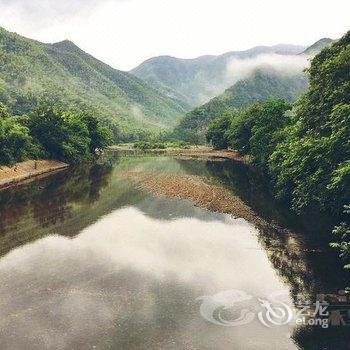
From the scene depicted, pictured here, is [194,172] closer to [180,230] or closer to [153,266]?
[180,230]

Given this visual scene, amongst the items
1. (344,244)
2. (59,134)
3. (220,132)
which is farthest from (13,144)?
(220,132)

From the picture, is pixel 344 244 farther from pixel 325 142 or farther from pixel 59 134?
pixel 59 134

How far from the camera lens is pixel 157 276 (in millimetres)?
28281

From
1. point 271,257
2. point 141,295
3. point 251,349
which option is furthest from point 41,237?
point 251,349

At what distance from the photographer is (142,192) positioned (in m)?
64.4

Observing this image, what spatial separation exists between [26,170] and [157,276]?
213 ft

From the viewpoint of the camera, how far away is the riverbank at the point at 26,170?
74.1 m

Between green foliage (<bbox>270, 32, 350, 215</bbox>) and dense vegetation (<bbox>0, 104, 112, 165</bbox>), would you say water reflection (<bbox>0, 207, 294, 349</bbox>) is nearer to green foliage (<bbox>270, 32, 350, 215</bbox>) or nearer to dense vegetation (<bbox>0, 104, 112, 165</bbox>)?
green foliage (<bbox>270, 32, 350, 215</bbox>)

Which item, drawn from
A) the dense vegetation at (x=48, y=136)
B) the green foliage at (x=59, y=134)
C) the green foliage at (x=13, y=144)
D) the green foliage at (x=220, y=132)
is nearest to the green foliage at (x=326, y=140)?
the green foliage at (x=13, y=144)

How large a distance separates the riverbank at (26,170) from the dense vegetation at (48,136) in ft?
5.37

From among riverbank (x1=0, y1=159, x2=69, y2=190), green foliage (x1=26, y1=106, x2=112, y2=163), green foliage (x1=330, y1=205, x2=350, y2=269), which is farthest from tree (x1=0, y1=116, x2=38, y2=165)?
green foliage (x1=330, y1=205, x2=350, y2=269)

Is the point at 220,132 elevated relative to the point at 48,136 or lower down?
lower down

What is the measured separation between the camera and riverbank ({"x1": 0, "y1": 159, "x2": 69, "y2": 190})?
243 feet

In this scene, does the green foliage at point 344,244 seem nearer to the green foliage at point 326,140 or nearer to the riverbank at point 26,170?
the green foliage at point 326,140
